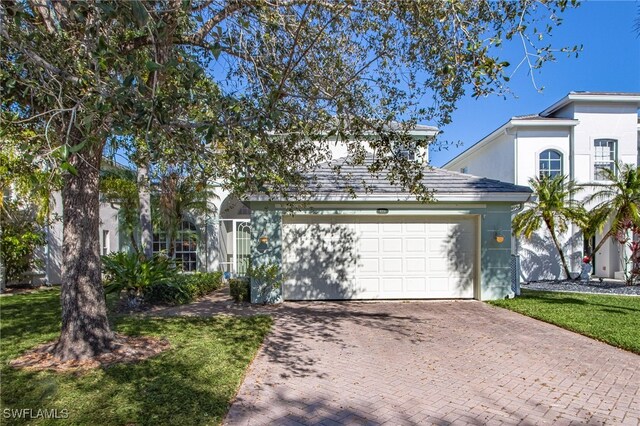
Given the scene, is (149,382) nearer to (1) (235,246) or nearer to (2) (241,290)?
(2) (241,290)

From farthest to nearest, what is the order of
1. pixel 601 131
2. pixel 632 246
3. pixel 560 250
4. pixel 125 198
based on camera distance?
pixel 601 131 < pixel 125 198 < pixel 560 250 < pixel 632 246

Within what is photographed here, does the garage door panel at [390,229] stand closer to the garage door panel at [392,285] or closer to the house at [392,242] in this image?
the house at [392,242]

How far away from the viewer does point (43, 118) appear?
18.4 feet

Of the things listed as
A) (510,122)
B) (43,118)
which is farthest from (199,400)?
(510,122)

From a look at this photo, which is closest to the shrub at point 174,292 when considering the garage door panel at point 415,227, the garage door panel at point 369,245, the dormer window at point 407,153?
the garage door panel at point 369,245

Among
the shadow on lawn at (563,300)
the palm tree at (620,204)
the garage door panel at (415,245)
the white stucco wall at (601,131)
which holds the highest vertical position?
the white stucco wall at (601,131)

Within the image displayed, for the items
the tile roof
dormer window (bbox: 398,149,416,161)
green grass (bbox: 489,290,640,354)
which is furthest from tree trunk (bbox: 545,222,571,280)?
dormer window (bbox: 398,149,416,161)

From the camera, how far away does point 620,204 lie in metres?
14.3

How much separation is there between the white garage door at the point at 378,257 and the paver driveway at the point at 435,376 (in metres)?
2.65

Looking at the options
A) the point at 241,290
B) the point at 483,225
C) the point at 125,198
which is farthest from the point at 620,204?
the point at 125,198

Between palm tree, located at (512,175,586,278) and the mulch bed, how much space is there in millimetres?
13463

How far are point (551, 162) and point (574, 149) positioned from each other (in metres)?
0.93

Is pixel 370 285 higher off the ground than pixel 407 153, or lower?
lower

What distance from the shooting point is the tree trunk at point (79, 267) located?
20.1 feet
